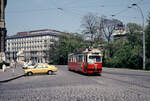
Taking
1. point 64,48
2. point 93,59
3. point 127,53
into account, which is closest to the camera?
point 93,59

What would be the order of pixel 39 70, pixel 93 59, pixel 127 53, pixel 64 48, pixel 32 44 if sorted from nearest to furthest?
pixel 93 59
pixel 39 70
pixel 127 53
pixel 64 48
pixel 32 44

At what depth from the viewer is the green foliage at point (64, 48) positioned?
78250 millimetres

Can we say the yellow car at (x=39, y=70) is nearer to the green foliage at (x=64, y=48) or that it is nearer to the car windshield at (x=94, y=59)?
the car windshield at (x=94, y=59)

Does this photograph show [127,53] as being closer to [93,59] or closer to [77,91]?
[93,59]

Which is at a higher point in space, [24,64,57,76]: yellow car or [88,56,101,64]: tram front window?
[88,56,101,64]: tram front window

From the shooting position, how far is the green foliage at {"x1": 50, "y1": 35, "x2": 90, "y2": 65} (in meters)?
78.2

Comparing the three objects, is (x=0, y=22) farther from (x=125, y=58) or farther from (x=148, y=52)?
(x=148, y=52)

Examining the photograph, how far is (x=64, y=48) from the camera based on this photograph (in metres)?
80.1

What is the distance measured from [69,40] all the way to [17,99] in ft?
235

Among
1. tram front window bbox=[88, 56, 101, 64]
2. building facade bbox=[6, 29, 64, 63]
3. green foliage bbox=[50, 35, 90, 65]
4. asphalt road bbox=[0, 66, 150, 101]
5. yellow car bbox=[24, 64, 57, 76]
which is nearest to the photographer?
asphalt road bbox=[0, 66, 150, 101]

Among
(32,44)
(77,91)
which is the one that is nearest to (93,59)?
(77,91)

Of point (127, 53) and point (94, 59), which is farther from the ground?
point (127, 53)

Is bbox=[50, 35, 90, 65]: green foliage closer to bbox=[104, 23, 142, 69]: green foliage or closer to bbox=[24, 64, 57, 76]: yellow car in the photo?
bbox=[104, 23, 142, 69]: green foliage

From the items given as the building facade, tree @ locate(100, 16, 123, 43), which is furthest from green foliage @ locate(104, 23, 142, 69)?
the building facade
